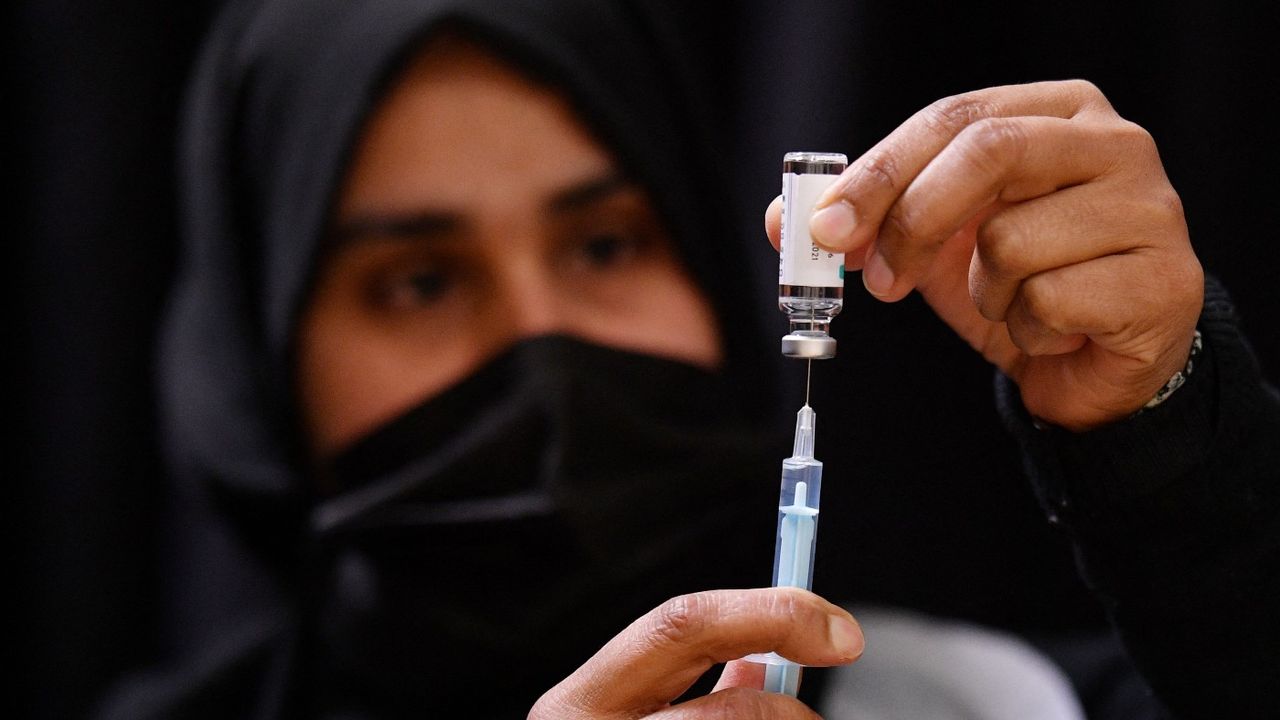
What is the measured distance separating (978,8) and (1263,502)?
3.48 feet

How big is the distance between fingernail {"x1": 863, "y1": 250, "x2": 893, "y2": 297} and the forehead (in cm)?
71

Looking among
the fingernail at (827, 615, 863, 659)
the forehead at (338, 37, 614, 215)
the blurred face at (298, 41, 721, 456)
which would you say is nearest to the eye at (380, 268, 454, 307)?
the blurred face at (298, 41, 721, 456)

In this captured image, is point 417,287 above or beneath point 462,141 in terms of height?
beneath

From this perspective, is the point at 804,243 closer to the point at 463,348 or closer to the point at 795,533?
the point at 795,533

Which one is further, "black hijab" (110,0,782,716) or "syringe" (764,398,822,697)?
"black hijab" (110,0,782,716)

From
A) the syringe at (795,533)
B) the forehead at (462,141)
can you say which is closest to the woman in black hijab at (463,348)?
the forehead at (462,141)

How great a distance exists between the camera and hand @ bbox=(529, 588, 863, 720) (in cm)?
59

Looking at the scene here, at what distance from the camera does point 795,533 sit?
0.66 meters

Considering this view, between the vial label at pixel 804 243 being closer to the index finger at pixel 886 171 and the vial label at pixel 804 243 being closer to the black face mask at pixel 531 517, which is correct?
the index finger at pixel 886 171

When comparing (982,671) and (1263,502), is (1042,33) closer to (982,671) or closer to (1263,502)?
(982,671)

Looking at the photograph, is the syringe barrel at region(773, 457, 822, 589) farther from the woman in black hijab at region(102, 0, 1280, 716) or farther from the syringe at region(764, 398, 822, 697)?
the woman in black hijab at region(102, 0, 1280, 716)

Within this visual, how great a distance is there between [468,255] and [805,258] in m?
0.75

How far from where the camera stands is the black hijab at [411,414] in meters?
1.29

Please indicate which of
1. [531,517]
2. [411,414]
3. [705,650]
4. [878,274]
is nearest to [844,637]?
[705,650]
